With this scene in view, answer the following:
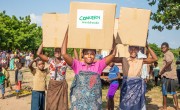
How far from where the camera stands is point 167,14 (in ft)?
35.3

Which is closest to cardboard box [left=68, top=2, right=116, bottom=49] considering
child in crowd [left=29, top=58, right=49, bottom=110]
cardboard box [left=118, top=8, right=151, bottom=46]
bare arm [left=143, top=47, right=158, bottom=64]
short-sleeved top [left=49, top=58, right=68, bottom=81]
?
cardboard box [left=118, top=8, right=151, bottom=46]

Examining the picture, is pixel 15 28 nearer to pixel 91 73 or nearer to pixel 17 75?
pixel 17 75

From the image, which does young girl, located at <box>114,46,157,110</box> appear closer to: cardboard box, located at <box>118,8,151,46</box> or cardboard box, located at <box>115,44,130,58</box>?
cardboard box, located at <box>115,44,130,58</box>

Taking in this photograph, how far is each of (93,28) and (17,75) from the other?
27.3 feet

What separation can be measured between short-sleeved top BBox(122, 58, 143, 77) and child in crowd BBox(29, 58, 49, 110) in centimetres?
201

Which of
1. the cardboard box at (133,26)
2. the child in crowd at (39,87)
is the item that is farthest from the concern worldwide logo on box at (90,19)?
the child in crowd at (39,87)

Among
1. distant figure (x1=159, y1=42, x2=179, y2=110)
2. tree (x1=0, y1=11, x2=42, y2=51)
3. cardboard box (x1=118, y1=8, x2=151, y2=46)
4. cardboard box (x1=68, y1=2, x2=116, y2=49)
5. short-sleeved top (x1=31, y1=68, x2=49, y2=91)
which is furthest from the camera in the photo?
tree (x1=0, y1=11, x2=42, y2=51)

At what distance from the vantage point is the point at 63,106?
19.9ft

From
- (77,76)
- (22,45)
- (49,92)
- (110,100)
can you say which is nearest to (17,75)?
(110,100)

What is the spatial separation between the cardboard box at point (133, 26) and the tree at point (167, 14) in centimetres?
611

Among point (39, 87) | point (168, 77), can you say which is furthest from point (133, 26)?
point (168, 77)

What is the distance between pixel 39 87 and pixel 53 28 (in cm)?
190

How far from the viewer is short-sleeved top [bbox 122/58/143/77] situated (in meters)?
5.28

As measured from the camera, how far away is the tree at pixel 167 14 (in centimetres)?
1035
